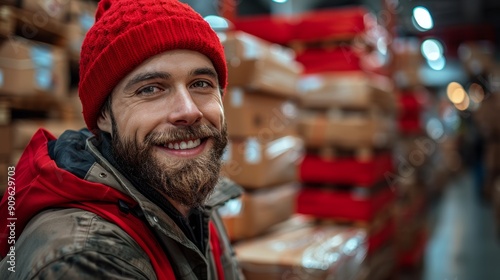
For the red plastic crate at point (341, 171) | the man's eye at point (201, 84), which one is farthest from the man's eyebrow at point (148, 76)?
the red plastic crate at point (341, 171)

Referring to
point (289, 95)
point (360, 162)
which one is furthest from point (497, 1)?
point (289, 95)

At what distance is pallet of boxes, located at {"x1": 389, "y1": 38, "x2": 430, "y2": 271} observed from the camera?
6.19 metres

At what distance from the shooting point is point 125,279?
1.20m

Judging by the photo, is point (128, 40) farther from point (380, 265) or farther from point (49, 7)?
point (380, 265)

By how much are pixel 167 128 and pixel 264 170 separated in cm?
222

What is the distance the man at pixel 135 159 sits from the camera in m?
1.29

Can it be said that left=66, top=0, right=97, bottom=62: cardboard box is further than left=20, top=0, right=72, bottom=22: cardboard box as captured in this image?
Yes

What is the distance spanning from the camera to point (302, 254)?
344 centimetres

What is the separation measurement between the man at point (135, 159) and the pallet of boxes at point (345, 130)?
3275 millimetres

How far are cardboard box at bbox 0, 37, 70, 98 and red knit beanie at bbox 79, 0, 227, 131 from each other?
1253 mm

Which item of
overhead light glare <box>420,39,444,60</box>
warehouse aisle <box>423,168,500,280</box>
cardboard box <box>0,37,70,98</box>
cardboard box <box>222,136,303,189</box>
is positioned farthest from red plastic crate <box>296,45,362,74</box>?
overhead light glare <box>420,39,444,60</box>

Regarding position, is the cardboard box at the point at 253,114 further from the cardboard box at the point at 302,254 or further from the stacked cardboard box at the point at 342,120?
the stacked cardboard box at the point at 342,120

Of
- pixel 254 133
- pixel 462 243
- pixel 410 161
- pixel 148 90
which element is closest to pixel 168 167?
pixel 148 90

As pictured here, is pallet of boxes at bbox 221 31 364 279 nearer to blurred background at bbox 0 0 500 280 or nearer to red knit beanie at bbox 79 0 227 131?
blurred background at bbox 0 0 500 280
